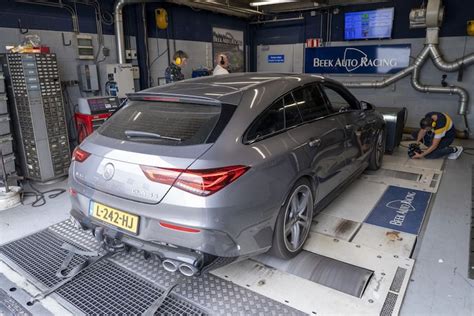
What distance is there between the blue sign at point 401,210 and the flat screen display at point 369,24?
453cm

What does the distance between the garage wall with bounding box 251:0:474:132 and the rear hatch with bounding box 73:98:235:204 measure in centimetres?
632

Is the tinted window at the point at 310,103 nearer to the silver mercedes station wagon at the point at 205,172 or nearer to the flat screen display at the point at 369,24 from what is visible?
the silver mercedes station wagon at the point at 205,172

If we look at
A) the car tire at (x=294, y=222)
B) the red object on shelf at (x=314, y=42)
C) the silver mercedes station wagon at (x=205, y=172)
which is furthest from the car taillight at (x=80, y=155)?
the red object on shelf at (x=314, y=42)

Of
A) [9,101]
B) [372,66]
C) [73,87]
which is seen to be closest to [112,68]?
[73,87]

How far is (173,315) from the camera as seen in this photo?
1.95 m

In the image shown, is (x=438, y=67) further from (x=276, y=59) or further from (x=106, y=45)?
Answer: (x=106, y=45)

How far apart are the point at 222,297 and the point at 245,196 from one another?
0.73 metres

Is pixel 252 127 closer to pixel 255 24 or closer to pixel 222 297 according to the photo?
pixel 222 297

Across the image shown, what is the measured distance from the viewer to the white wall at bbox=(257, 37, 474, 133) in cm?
646

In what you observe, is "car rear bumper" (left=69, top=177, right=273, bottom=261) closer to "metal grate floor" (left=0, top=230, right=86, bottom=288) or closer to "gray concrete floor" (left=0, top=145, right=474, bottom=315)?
"metal grate floor" (left=0, top=230, right=86, bottom=288)

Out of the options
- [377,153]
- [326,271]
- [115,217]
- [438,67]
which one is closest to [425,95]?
[438,67]

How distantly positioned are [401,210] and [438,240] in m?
0.59

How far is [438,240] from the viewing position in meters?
2.72

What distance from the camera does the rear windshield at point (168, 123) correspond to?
1.90 metres
